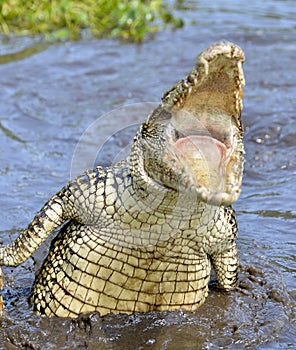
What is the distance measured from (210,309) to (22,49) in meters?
7.02

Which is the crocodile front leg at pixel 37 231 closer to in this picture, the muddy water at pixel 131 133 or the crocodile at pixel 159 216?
the crocodile at pixel 159 216

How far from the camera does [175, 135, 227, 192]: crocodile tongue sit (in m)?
3.77

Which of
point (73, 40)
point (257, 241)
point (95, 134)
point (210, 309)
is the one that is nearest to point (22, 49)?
point (73, 40)

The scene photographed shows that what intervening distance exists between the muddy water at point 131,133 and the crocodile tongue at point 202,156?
1063 mm

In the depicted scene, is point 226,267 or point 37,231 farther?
point 226,267

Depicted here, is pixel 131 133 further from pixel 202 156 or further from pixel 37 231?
pixel 202 156

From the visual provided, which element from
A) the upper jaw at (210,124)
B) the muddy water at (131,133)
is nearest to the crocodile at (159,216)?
the upper jaw at (210,124)

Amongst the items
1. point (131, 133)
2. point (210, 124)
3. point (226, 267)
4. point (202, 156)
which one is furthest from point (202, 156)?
point (131, 133)

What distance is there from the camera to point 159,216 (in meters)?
4.07

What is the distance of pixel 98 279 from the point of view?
4.25m

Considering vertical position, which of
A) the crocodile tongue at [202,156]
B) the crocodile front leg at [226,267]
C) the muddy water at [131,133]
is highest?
the crocodile tongue at [202,156]

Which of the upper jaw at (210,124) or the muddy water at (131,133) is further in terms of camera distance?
the muddy water at (131,133)

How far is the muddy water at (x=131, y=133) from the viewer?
4.48 m

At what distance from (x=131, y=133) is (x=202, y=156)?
14.1 feet
